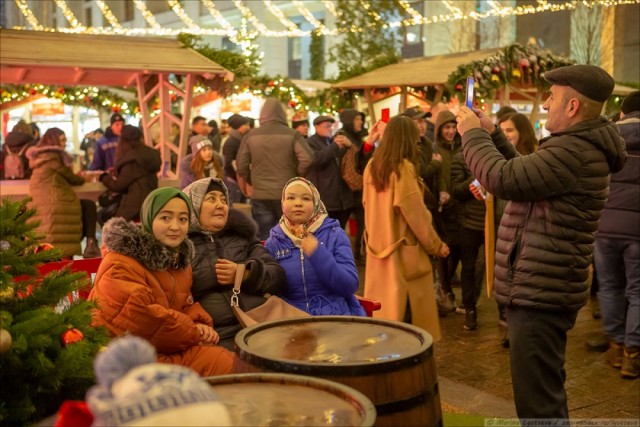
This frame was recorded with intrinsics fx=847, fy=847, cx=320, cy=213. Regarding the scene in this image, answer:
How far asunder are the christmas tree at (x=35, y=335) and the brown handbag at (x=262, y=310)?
1.35 metres

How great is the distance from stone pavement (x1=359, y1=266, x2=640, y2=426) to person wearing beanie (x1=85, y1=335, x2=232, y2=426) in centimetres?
388

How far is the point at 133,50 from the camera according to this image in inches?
449

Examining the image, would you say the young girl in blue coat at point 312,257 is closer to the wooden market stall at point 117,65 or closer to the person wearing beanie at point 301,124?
the wooden market stall at point 117,65

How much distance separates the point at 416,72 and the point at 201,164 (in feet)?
17.8

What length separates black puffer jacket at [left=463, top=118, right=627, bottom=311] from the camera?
12.2ft

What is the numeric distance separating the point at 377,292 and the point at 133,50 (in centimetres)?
623

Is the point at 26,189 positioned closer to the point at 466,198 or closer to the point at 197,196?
the point at 466,198

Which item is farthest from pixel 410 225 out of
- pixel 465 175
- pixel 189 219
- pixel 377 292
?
pixel 189 219

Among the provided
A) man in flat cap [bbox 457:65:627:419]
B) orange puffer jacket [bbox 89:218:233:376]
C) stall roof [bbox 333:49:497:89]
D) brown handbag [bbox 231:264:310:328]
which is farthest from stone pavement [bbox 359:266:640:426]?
stall roof [bbox 333:49:497:89]

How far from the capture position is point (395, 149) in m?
6.55

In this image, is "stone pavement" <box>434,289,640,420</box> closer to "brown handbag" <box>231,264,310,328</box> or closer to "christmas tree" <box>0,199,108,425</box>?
"brown handbag" <box>231,264,310,328</box>

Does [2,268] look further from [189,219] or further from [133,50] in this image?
[133,50]

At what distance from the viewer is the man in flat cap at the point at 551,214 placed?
12.3 feet

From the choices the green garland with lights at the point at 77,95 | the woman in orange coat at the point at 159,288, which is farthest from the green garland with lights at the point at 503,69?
the green garland with lights at the point at 77,95
